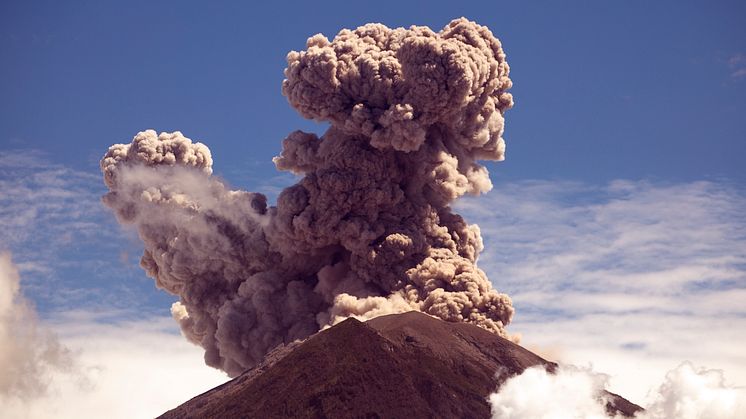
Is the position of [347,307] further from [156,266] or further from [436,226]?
[156,266]

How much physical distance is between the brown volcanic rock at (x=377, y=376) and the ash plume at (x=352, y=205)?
9.63ft

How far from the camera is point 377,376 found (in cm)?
6097

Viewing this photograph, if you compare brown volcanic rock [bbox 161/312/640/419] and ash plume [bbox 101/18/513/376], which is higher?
ash plume [bbox 101/18/513/376]

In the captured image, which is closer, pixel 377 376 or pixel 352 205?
pixel 377 376

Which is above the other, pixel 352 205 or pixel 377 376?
pixel 352 205

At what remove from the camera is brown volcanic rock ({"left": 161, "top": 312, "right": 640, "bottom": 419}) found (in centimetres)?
5944

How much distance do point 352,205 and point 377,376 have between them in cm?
1223

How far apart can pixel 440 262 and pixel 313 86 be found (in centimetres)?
1065

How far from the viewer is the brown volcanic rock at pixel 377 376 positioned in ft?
195

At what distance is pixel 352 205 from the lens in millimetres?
70875

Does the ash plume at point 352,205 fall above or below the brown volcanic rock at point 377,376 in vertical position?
above

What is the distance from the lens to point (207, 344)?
74750 mm

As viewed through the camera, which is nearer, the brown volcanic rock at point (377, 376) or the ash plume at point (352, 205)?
the brown volcanic rock at point (377, 376)

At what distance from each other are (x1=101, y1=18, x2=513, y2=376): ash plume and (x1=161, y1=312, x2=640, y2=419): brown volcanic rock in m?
2.93
